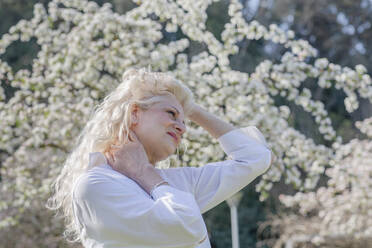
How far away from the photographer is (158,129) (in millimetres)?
1974

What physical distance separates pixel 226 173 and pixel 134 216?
1.92 ft

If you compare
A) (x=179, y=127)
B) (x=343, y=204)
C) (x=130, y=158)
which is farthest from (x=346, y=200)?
(x=130, y=158)

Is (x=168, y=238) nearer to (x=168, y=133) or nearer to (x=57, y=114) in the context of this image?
(x=168, y=133)

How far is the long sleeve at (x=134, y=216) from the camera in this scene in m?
1.66

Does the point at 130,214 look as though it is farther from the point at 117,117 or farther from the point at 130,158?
the point at 117,117

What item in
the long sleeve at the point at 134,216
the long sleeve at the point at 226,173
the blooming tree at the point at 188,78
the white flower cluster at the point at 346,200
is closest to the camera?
the long sleeve at the point at 134,216

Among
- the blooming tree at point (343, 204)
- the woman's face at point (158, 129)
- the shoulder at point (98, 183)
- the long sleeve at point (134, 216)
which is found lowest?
the blooming tree at point (343, 204)

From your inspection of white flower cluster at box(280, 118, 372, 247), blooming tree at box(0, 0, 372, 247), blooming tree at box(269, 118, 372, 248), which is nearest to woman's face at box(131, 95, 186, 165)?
blooming tree at box(0, 0, 372, 247)

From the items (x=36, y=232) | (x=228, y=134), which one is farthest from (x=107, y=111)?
(x=36, y=232)

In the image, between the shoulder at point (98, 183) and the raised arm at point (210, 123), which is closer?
the shoulder at point (98, 183)

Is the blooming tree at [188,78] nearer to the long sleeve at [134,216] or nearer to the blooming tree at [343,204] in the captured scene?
the blooming tree at [343,204]

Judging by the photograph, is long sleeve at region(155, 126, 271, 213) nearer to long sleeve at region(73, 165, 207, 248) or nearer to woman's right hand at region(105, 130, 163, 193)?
woman's right hand at region(105, 130, 163, 193)

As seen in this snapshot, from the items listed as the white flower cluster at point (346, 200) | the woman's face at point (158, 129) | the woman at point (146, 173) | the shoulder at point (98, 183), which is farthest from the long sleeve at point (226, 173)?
the white flower cluster at point (346, 200)

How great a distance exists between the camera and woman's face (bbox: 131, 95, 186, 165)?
1968mm
